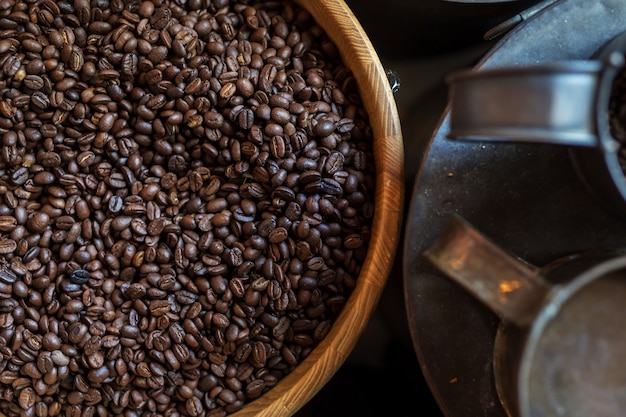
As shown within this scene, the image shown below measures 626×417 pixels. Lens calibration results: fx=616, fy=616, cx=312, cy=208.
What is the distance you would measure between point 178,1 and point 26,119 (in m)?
0.38

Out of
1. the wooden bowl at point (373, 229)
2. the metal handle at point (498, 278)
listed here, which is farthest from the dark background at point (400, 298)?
the metal handle at point (498, 278)

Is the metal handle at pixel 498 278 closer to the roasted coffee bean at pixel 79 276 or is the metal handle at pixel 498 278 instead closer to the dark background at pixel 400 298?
the dark background at pixel 400 298

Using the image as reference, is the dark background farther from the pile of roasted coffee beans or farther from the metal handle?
the metal handle

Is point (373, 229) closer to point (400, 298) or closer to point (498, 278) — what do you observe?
point (498, 278)

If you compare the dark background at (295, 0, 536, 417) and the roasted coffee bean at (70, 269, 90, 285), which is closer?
the roasted coffee bean at (70, 269, 90, 285)

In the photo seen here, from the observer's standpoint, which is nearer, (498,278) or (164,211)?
(498,278)

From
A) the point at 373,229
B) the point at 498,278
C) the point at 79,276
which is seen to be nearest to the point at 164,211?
the point at 79,276

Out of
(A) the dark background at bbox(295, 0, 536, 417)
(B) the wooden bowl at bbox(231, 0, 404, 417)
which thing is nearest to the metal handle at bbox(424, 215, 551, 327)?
(B) the wooden bowl at bbox(231, 0, 404, 417)

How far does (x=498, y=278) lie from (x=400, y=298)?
0.85 metres

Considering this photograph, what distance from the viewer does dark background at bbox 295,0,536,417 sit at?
145 cm

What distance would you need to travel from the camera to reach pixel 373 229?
1124mm

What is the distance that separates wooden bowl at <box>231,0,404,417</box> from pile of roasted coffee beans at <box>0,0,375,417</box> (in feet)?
0.13

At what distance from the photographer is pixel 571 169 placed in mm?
987

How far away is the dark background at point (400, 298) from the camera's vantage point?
145 cm
